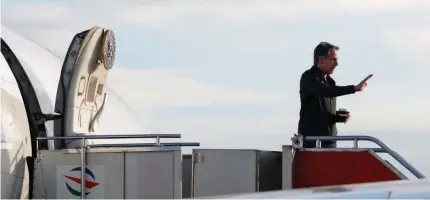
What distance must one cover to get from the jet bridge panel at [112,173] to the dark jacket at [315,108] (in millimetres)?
1398

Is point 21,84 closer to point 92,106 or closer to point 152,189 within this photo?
point 92,106

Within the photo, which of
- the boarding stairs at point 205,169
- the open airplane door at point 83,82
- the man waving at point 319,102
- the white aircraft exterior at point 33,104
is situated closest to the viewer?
the boarding stairs at point 205,169

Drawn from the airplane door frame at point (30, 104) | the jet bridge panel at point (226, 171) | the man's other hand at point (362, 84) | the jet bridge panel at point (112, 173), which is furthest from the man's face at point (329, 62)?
the airplane door frame at point (30, 104)

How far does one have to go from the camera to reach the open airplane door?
31.7 ft

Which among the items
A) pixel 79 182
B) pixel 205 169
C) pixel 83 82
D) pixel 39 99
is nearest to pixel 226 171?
pixel 205 169

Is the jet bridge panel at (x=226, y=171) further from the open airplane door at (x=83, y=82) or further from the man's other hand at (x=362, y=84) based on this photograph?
the open airplane door at (x=83, y=82)

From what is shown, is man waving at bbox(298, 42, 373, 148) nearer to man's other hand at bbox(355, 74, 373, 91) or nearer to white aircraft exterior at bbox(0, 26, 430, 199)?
man's other hand at bbox(355, 74, 373, 91)

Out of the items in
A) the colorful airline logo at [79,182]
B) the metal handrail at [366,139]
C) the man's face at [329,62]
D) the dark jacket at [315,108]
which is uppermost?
the man's face at [329,62]

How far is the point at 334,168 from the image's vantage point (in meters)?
8.54

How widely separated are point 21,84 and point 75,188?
1.45 metres

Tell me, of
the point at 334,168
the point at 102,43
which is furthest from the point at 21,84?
the point at 334,168

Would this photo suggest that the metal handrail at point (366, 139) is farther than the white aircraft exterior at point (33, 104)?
No

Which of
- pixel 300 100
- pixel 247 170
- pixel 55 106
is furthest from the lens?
pixel 55 106

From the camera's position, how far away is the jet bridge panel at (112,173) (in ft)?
28.2
